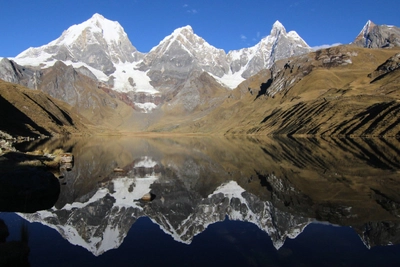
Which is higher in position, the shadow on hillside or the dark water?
the shadow on hillside

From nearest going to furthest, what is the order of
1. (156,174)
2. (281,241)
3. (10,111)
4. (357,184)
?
(281,241) → (357,184) → (156,174) → (10,111)

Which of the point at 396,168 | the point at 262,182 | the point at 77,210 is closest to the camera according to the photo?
the point at 77,210

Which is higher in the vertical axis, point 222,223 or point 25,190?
point 25,190

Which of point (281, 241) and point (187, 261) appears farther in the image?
point (281, 241)

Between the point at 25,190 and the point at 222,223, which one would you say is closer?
the point at 222,223

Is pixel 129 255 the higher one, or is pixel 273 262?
pixel 129 255

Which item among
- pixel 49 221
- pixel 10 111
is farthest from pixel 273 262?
pixel 10 111

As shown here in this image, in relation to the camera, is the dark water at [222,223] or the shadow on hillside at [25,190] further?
the shadow on hillside at [25,190]

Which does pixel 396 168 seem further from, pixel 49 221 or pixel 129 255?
pixel 49 221

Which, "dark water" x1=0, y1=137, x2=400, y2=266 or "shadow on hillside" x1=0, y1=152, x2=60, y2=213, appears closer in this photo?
"dark water" x1=0, y1=137, x2=400, y2=266

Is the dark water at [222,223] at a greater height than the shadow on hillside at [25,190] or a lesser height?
lesser

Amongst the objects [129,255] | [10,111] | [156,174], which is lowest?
[129,255]
